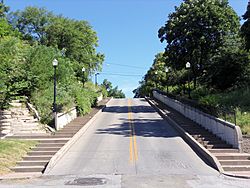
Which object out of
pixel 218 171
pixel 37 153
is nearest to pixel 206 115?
pixel 218 171

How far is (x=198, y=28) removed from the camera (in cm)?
4150

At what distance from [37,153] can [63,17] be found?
153ft

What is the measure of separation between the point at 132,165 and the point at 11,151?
6.16 metres

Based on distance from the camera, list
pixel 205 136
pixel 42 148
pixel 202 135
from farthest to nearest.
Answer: pixel 202 135 → pixel 205 136 → pixel 42 148

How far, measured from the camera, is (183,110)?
35438 millimetres

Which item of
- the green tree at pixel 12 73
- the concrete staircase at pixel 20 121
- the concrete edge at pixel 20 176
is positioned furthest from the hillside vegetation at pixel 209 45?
the concrete edge at pixel 20 176

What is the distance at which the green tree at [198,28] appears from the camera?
41.2 m

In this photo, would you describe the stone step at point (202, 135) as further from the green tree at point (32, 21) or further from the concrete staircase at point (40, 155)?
the green tree at point (32, 21)

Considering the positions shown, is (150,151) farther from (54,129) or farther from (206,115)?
(54,129)

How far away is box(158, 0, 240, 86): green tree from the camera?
41.2 meters

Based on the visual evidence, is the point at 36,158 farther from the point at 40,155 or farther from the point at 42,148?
the point at 42,148

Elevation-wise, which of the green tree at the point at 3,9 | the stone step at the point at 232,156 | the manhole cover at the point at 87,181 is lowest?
the manhole cover at the point at 87,181

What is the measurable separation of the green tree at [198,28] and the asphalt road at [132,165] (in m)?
17.2

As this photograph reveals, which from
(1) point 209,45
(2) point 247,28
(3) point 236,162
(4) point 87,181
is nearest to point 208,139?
(3) point 236,162
